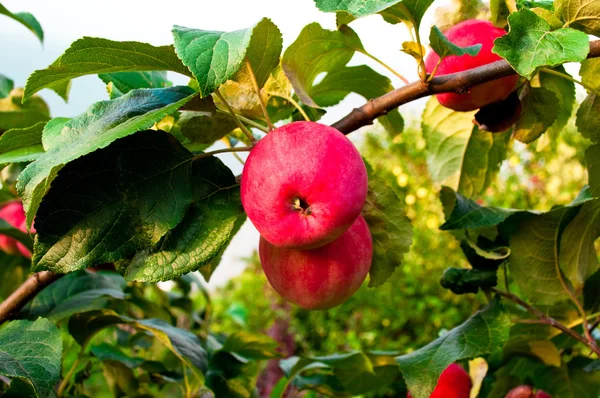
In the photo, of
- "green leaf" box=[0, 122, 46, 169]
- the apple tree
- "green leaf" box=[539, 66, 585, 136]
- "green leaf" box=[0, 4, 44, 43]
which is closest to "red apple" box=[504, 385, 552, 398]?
the apple tree

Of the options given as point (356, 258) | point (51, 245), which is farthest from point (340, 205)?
point (51, 245)

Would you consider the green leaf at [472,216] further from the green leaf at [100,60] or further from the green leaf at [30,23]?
the green leaf at [30,23]

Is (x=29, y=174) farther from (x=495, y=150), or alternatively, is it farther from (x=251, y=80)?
(x=495, y=150)

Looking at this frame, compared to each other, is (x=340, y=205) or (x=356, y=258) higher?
(x=340, y=205)

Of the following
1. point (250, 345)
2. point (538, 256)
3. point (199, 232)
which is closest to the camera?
point (199, 232)

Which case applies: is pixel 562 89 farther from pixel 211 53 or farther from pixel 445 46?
pixel 211 53

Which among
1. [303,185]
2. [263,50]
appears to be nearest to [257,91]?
[263,50]

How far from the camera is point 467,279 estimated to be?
937 mm

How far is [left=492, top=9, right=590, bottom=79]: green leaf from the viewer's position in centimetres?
64

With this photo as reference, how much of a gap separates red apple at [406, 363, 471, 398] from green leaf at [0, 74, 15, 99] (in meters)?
1.02

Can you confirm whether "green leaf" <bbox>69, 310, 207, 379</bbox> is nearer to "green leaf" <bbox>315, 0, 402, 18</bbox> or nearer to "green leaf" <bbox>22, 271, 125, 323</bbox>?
"green leaf" <bbox>22, 271, 125, 323</bbox>

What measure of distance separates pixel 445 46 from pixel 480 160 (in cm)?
39

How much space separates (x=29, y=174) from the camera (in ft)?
1.90

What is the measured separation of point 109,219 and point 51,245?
6 cm
